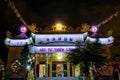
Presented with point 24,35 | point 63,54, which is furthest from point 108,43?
point 24,35

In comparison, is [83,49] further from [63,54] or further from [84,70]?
[63,54]

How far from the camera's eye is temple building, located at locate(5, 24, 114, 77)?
28.3 meters

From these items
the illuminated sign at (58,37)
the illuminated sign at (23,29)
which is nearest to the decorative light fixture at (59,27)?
the illuminated sign at (58,37)

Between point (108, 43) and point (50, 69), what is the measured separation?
8.09m

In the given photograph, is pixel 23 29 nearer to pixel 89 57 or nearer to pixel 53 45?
pixel 53 45

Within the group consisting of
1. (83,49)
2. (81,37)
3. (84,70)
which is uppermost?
(81,37)

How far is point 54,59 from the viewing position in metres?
30.5

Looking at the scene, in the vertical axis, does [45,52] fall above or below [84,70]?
above

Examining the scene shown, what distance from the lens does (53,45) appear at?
1112 inches

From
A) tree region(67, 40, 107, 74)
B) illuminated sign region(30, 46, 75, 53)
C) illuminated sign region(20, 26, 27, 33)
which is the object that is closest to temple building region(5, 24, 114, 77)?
illuminated sign region(30, 46, 75, 53)

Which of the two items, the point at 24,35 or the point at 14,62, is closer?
the point at 14,62

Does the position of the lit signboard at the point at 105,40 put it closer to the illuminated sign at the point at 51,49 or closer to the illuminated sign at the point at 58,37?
the illuminated sign at the point at 58,37

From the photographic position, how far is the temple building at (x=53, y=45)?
28.3 meters

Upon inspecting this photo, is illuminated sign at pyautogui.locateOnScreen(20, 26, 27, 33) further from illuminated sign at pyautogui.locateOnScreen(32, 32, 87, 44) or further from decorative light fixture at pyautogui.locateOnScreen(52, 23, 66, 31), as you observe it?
decorative light fixture at pyautogui.locateOnScreen(52, 23, 66, 31)
